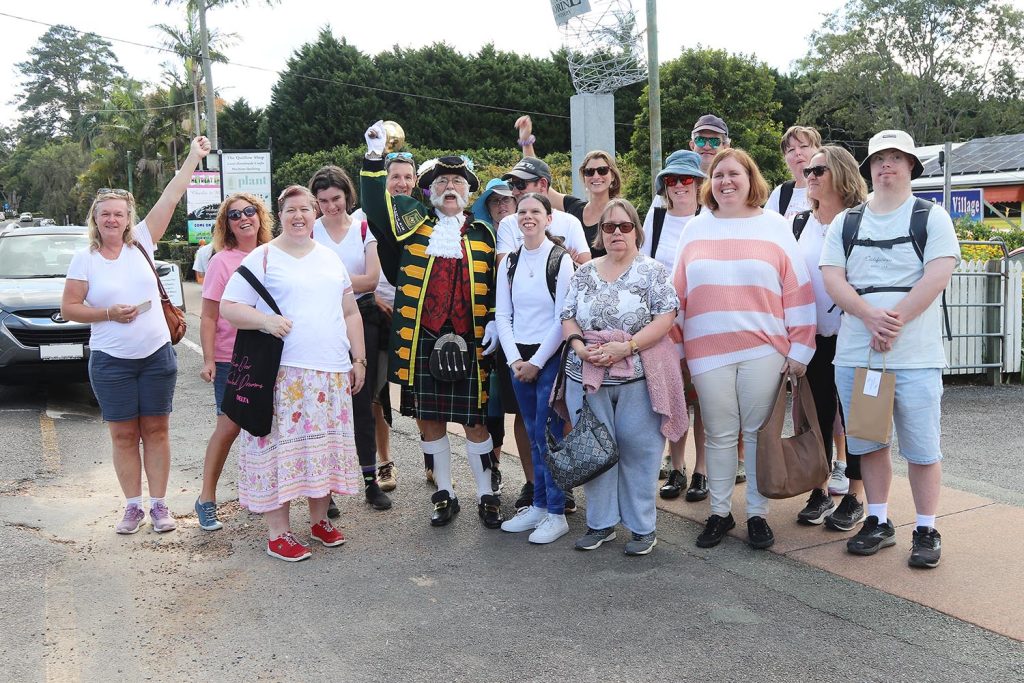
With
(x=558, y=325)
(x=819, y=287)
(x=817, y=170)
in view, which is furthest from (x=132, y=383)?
(x=817, y=170)

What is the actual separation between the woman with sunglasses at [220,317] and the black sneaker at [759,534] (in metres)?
2.90

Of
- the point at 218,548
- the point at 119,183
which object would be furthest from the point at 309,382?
the point at 119,183

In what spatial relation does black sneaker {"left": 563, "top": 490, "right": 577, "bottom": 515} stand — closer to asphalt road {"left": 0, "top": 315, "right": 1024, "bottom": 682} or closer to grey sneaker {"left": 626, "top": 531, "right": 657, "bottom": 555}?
asphalt road {"left": 0, "top": 315, "right": 1024, "bottom": 682}

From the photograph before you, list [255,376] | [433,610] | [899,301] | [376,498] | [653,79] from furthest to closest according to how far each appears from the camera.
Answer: [653,79] → [376,498] → [255,376] → [899,301] → [433,610]

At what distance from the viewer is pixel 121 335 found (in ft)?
16.8

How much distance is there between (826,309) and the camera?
4.96 metres

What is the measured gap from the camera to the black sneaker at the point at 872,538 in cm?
454

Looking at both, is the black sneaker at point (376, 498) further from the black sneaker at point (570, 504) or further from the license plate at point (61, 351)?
the license plate at point (61, 351)

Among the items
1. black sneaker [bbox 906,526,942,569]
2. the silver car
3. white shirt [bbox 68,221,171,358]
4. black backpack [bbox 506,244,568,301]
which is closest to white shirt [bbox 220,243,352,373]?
white shirt [bbox 68,221,171,358]

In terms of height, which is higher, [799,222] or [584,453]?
[799,222]

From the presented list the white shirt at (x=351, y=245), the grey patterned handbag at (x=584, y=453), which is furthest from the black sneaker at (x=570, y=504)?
the white shirt at (x=351, y=245)

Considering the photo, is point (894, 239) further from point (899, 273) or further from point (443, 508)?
point (443, 508)

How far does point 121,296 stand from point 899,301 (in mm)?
4157

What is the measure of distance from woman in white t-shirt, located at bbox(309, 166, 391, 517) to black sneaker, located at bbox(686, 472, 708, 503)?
1.89 m
